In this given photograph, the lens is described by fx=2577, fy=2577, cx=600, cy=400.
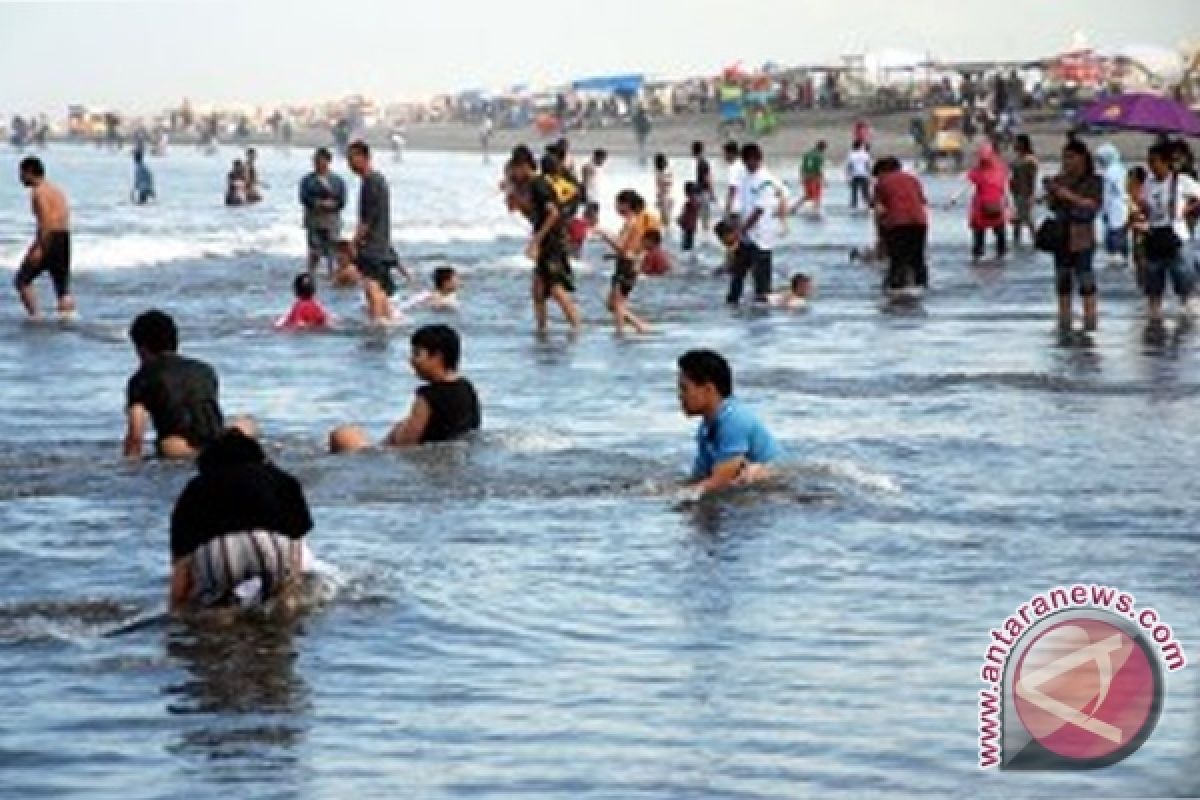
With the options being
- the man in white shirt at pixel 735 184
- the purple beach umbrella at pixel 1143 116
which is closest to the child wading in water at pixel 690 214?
the man in white shirt at pixel 735 184

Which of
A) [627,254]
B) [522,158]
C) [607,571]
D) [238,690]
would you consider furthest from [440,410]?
[627,254]

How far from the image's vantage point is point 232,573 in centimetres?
948

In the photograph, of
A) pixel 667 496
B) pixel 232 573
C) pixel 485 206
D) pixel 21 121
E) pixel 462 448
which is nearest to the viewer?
pixel 232 573

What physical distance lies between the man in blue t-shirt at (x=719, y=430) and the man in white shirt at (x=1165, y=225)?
892 centimetres

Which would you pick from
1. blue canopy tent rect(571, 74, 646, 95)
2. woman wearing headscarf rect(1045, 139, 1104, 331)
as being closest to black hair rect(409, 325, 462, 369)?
woman wearing headscarf rect(1045, 139, 1104, 331)

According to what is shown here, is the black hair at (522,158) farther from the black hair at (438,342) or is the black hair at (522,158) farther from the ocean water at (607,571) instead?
the black hair at (438,342)

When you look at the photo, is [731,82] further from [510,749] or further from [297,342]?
[510,749]

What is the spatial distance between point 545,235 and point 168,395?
323 inches

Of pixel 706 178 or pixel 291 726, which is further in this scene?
pixel 706 178

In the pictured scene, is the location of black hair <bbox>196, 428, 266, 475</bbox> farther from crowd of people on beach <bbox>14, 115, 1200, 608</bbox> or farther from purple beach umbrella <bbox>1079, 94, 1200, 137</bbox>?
purple beach umbrella <bbox>1079, 94, 1200, 137</bbox>

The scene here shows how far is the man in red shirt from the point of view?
83.5 feet

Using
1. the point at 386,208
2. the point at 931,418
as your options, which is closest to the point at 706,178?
the point at 386,208

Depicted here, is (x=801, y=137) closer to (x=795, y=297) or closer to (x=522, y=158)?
(x=795, y=297)

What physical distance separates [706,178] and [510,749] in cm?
3039
